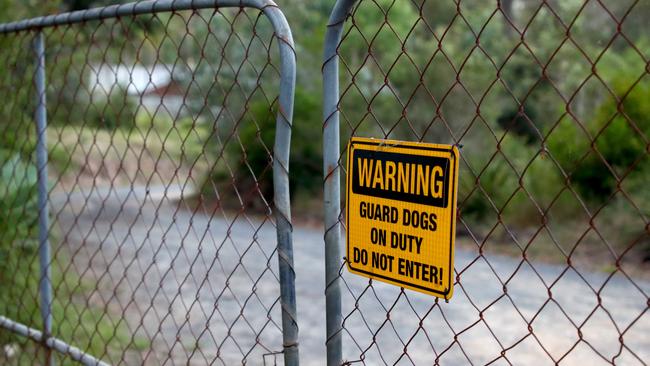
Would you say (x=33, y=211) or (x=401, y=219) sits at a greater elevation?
(x=401, y=219)

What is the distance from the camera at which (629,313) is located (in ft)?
21.6

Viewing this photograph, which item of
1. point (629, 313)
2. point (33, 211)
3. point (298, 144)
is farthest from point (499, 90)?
point (33, 211)

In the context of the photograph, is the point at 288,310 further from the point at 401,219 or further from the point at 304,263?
the point at 304,263

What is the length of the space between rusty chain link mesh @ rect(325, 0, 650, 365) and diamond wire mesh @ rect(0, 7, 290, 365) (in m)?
0.63

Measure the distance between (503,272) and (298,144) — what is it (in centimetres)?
545

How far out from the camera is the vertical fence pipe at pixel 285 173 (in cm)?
218

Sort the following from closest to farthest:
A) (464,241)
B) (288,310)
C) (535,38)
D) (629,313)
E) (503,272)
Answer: (288,310), (629,313), (503,272), (464,241), (535,38)

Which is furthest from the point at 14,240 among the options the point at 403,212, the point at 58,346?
the point at 403,212

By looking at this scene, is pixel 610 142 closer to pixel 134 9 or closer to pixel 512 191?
pixel 512 191

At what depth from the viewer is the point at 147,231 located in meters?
6.37

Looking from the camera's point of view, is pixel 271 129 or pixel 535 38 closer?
pixel 271 129

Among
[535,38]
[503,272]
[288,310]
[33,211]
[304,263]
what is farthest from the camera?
[535,38]

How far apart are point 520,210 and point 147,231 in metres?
5.68

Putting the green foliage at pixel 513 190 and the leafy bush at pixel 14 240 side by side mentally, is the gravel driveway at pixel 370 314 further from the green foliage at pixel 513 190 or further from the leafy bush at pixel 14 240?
the green foliage at pixel 513 190
